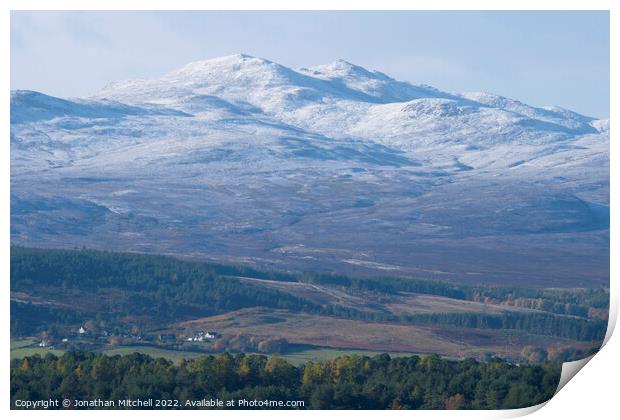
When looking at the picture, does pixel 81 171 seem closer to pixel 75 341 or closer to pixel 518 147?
pixel 518 147

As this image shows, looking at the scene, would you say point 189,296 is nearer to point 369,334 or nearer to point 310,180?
point 369,334

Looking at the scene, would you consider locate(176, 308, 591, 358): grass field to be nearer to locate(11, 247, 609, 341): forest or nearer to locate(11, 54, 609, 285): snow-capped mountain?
locate(11, 247, 609, 341): forest

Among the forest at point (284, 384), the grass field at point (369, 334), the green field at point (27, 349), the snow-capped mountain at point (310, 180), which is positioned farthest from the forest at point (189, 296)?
the forest at point (284, 384)

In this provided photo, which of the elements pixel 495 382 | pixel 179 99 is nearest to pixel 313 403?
pixel 495 382

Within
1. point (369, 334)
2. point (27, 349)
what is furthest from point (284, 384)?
point (369, 334)

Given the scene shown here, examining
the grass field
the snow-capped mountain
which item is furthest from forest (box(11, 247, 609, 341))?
the snow-capped mountain

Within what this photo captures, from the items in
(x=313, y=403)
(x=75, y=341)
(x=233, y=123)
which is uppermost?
(x=233, y=123)

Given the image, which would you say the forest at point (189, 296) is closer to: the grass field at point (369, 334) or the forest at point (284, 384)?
the grass field at point (369, 334)
